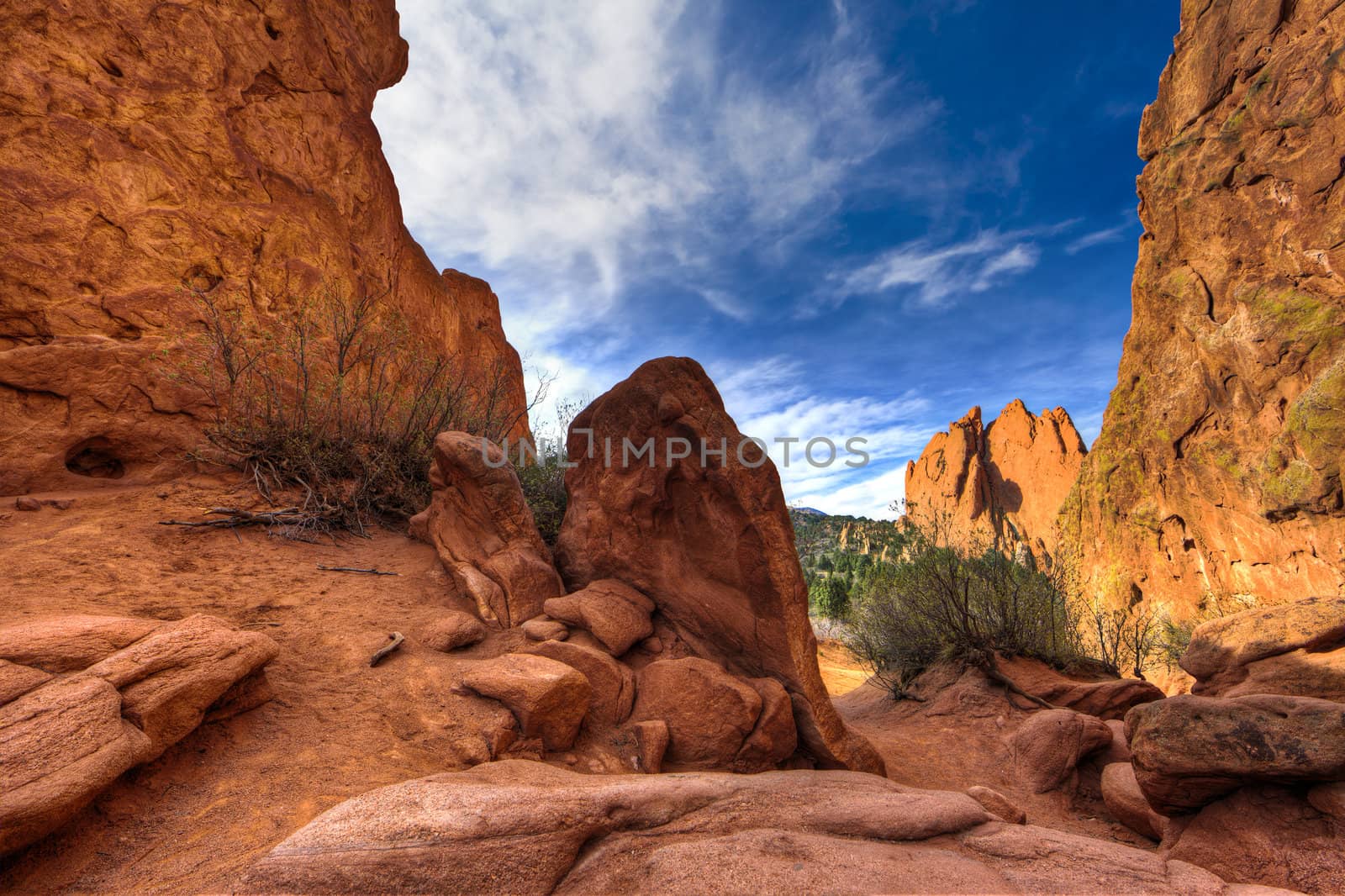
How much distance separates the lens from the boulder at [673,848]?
187 centimetres

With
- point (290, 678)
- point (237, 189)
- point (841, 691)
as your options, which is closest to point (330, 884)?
point (290, 678)

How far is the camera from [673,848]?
84.7 inches

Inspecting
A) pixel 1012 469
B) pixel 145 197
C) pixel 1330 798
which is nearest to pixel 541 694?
pixel 1330 798

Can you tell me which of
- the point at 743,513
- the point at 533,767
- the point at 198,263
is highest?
the point at 198,263

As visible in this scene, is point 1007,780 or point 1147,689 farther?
point 1147,689

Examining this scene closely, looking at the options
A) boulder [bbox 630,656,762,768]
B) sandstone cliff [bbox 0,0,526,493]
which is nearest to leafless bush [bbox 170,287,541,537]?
sandstone cliff [bbox 0,0,526,493]

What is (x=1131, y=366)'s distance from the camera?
23.2m

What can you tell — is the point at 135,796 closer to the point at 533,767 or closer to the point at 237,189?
the point at 533,767

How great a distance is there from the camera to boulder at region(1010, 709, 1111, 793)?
19.9ft

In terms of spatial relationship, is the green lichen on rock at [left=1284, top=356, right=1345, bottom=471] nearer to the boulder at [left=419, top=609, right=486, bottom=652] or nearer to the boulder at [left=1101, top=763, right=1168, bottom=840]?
the boulder at [left=1101, top=763, right=1168, bottom=840]

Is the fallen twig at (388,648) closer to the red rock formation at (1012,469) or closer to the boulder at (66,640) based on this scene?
the boulder at (66,640)

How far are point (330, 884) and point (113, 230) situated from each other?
416 inches


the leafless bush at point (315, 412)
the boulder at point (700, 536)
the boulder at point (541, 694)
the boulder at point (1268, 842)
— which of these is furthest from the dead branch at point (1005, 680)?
the leafless bush at point (315, 412)

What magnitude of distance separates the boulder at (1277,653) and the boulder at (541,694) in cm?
698
